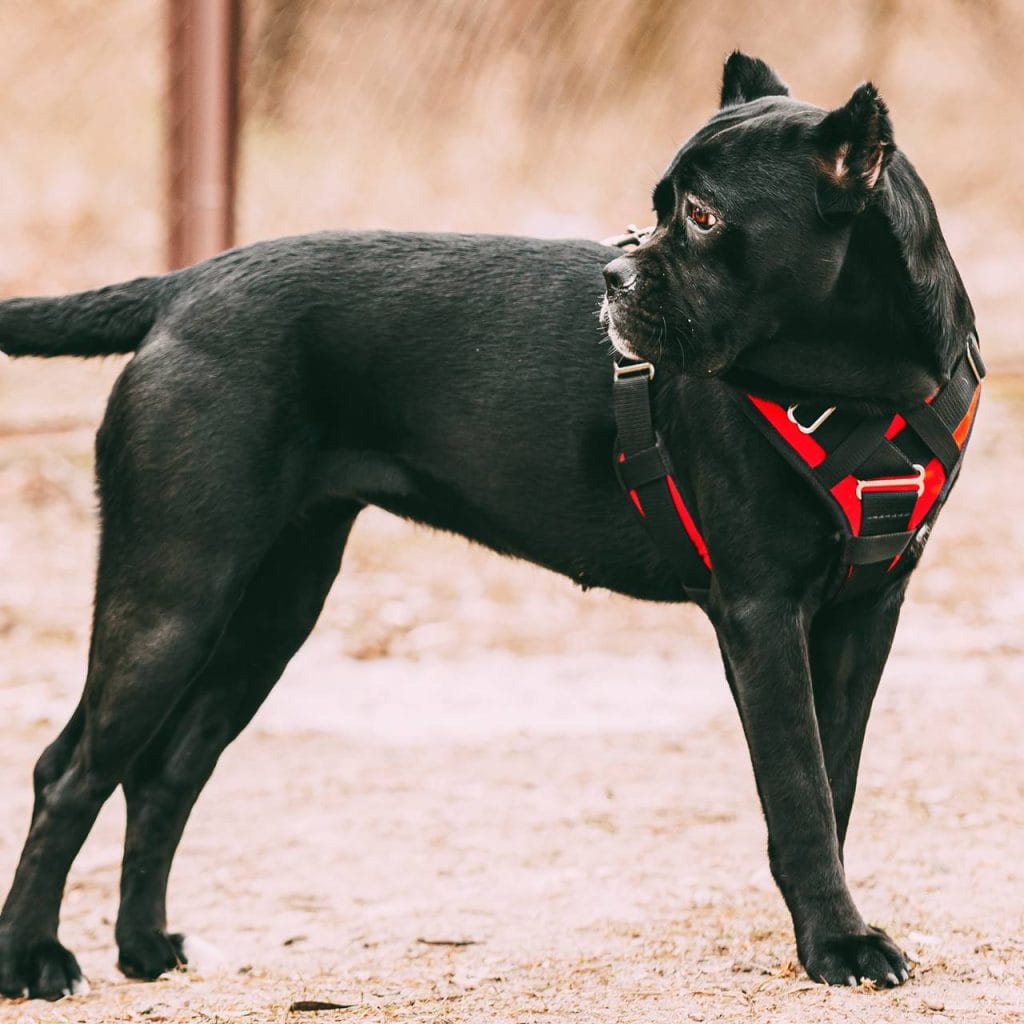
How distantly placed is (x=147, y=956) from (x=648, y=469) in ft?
5.11

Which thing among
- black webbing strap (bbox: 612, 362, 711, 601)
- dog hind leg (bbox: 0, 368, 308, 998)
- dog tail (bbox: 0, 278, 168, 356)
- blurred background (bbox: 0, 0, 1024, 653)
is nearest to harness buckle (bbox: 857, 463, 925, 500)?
black webbing strap (bbox: 612, 362, 711, 601)

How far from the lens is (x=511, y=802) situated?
466 cm

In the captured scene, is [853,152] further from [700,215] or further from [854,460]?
[854,460]

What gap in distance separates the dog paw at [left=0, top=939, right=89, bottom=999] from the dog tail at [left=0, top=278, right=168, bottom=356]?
1237mm

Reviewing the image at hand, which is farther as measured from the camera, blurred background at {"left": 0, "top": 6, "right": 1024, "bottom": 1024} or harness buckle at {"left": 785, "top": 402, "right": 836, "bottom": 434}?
blurred background at {"left": 0, "top": 6, "right": 1024, "bottom": 1024}

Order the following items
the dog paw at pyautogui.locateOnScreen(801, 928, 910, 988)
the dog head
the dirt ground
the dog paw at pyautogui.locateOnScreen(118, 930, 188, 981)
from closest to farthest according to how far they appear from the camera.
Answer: the dog head → the dog paw at pyautogui.locateOnScreen(801, 928, 910, 988) → the dirt ground → the dog paw at pyautogui.locateOnScreen(118, 930, 188, 981)

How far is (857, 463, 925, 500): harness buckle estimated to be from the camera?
2721 millimetres

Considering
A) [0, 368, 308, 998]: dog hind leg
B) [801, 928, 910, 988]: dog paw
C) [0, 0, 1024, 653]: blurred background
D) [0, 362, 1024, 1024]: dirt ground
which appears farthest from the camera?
[0, 0, 1024, 653]: blurred background

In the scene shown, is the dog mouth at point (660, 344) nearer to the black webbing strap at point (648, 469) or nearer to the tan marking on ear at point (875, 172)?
the black webbing strap at point (648, 469)

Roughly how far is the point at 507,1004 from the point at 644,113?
5418 mm

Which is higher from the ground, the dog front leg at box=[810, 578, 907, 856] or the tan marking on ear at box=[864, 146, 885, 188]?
the tan marking on ear at box=[864, 146, 885, 188]

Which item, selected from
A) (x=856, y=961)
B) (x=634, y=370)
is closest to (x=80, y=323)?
(x=634, y=370)

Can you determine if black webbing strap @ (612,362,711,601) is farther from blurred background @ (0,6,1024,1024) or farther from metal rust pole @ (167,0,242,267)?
metal rust pole @ (167,0,242,267)

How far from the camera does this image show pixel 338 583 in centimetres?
694
